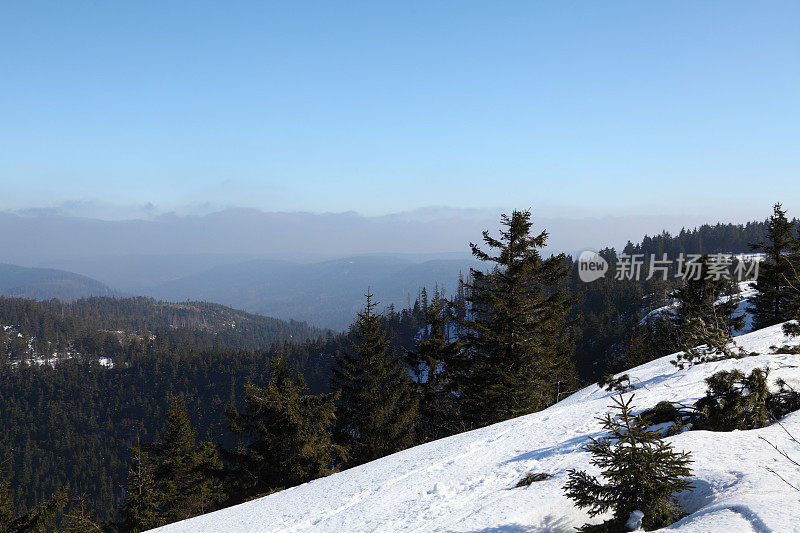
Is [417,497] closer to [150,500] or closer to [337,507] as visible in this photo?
[337,507]

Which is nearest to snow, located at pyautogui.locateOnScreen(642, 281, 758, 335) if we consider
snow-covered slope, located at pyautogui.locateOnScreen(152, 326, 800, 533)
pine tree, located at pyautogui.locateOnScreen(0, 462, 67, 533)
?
snow-covered slope, located at pyautogui.locateOnScreen(152, 326, 800, 533)

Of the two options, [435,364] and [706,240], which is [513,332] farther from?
[706,240]

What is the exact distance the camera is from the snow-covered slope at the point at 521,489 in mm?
4125

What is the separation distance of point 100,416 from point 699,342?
204257 millimetres

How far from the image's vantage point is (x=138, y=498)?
2016cm

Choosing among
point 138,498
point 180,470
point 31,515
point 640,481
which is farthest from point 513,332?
point 31,515

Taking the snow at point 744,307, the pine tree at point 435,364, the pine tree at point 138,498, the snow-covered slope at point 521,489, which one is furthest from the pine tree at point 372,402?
the snow at point 744,307

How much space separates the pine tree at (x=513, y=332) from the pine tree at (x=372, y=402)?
4.91 m

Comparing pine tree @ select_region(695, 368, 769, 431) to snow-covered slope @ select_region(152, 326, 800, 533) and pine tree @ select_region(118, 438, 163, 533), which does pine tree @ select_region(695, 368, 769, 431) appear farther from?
pine tree @ select_region(118, 438, 163, 533)

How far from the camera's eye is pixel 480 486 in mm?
6266

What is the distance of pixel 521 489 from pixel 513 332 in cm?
1306

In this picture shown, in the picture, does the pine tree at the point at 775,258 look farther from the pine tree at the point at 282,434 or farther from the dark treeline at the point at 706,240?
the dark treeline at the point at 706,240

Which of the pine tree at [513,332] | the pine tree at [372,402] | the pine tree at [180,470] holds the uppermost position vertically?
the pine tree at [513,332]

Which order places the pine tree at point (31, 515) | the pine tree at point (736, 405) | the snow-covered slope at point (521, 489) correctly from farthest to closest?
the pine tree at point (31, 515)
the pine tree at point (736, 405)
the snow-covered slope at point (521, 489)
